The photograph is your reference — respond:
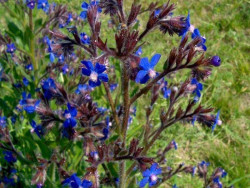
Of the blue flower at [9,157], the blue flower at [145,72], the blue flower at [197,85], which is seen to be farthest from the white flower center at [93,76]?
the blue flower at [9,157]

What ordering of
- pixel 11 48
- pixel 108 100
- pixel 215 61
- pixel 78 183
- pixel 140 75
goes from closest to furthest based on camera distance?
pixel 140 75 < pixel 215 61 < pixel 78 183 < pixel 108 100 < pixel 11 48

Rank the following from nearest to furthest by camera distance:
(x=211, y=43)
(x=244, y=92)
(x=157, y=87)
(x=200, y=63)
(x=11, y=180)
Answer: (x=200, y=63)
(x=157, y=87)
(x=11, y=180)
(x=244, y=92)
(x=211, y=43)

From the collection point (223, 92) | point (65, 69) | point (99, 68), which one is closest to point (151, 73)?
point (99, 68)

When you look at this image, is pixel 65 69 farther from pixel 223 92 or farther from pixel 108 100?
pixel 223 92

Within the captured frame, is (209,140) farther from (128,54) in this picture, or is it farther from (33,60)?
(128,54)

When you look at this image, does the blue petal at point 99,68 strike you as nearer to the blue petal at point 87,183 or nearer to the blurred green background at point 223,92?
the blue petal at point 87,183

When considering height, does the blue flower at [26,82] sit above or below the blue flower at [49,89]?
above

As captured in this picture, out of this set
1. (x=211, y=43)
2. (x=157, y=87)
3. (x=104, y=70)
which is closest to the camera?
(x=104, y=70)

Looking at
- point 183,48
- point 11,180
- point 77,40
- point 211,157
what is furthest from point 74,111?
point 211,157

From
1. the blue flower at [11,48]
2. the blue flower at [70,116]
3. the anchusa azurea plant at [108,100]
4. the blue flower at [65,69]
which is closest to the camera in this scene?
the anchusa azurea plant at [108,100]

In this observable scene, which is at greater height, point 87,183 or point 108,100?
point 108,100

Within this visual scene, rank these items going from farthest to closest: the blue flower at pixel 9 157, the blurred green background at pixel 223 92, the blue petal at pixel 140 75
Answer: the blurred green background at pixel 223 92, the blue flower at pixel 9 157, the blue petal at pixel 140 75
